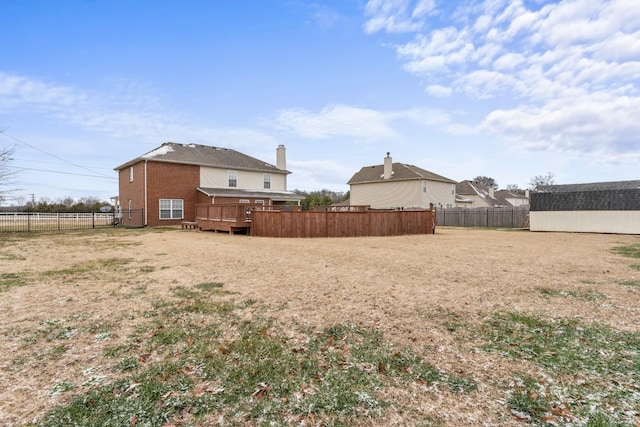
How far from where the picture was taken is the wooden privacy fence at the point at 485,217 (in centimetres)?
2667

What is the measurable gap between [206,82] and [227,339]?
60.2 feet

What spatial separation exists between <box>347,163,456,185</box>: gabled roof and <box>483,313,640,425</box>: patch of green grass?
2872 centimetres

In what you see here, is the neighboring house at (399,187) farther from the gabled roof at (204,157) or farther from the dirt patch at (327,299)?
the dirt patch at (327,299)

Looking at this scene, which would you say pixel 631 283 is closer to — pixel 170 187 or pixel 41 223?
pixel 170 187

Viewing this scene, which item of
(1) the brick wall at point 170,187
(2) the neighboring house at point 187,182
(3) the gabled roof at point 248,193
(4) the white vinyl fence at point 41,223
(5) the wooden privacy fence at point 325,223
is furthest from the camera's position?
(3) the gabled roof at point 248,193

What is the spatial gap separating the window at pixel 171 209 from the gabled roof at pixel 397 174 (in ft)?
65.5

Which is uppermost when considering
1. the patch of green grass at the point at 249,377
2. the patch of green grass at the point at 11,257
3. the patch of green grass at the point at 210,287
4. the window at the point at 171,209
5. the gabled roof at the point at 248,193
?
the gabled roof at the point at 248,193

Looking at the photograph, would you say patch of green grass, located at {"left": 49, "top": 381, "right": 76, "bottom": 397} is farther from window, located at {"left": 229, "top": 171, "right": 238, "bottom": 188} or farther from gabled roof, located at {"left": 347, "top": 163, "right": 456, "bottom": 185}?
gabled roof, located at {"left": 347, "top": 163, "right": 456, "bottom": 185}

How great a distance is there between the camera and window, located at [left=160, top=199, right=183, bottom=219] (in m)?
23.8

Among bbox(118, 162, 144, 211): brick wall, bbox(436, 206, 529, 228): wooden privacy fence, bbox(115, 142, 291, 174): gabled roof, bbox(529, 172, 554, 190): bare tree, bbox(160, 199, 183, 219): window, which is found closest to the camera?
bbox(118, 162, 144, 211): brick wall

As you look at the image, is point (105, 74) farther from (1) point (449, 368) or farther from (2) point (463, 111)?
(1) point (449, 368)

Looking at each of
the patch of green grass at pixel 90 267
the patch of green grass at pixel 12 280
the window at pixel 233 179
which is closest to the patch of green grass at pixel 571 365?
the patch of green grass at pixel 12 280

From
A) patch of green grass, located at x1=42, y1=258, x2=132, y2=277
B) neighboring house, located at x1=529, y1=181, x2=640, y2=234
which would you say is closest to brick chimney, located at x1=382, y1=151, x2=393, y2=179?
neighboring house, located at x1=529, y1=181, x2=640, y2=234

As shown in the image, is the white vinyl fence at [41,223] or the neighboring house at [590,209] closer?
the neighboring house at [590,209]
